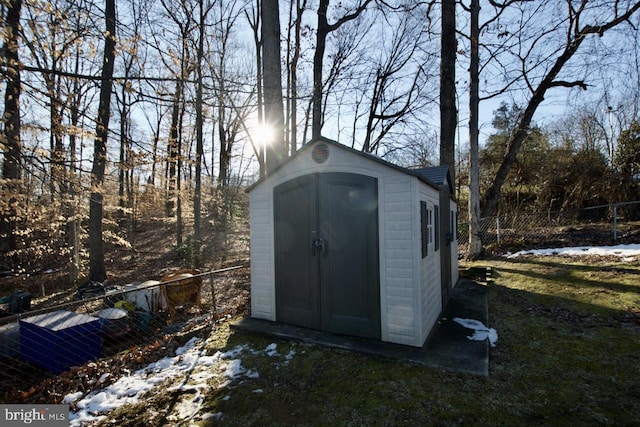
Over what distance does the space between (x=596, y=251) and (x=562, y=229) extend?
2.69m

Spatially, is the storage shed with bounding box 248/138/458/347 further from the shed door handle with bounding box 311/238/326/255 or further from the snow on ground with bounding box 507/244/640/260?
the snow on ground with bounding box 507/244/640/260

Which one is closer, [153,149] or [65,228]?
[153,149]

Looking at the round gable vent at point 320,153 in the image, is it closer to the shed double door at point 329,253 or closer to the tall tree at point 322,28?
the shed double door at point 329,253

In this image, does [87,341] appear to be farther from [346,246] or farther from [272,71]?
[272,71]

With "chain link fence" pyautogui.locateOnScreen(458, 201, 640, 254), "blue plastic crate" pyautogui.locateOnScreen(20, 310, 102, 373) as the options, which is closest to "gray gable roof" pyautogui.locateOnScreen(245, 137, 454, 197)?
"blue plastic crate" pyautogui.locateOnScreen(20, 310, 102, 373)

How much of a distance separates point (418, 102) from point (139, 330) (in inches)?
531

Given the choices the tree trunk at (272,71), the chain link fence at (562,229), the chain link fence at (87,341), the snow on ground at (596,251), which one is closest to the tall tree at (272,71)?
the tree trunk at (272,71)

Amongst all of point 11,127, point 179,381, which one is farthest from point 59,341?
point 11,127

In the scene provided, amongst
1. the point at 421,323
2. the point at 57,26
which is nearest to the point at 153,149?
the point at 57,26

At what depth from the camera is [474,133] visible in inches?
375

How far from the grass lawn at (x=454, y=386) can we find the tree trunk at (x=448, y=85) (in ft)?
18.3

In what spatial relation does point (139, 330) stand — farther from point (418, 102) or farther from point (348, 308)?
point (418, 102)

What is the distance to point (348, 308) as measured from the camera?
398 cm

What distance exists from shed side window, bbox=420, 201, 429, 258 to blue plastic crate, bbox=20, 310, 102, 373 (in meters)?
4.93
